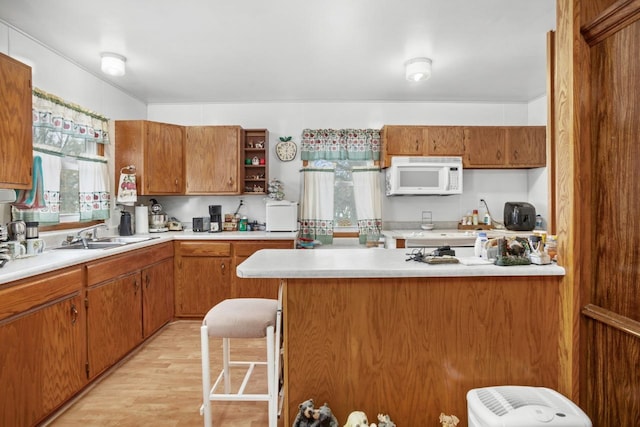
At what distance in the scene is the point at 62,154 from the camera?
2949 mm

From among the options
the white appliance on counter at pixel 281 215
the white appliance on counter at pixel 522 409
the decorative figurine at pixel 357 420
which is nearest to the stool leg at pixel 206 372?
the decorative figurine at pixel 357 420

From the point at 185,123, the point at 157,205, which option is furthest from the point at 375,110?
the point at 157,205

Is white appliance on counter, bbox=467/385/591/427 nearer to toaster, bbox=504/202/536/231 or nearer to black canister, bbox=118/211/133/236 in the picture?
toaster, bbox=504/202/536/231

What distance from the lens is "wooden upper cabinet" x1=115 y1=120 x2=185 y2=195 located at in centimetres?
361

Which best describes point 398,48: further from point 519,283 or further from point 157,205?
point 157,205

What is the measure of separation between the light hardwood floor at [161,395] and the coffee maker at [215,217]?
1.35 m

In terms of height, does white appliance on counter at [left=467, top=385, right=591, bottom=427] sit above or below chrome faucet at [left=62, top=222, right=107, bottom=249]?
below

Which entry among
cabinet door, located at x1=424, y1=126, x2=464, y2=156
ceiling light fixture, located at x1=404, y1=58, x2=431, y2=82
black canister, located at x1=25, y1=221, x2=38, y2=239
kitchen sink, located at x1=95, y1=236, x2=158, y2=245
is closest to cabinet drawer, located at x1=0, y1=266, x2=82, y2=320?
black canister, located at x1=25, y1=221, x2=38, y2=239

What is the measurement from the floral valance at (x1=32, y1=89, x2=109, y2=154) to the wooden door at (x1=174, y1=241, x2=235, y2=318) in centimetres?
139

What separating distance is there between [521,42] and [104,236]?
410 cm

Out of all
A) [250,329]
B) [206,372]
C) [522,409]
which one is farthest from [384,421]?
[206,372]

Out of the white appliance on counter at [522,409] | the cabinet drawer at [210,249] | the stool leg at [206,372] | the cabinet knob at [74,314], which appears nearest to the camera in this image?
the white appliance on counter at [522,409]

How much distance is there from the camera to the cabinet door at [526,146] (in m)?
4.07

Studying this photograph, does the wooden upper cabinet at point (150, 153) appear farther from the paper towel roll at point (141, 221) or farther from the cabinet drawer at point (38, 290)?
the cabinet drawer at point (38, 290)
